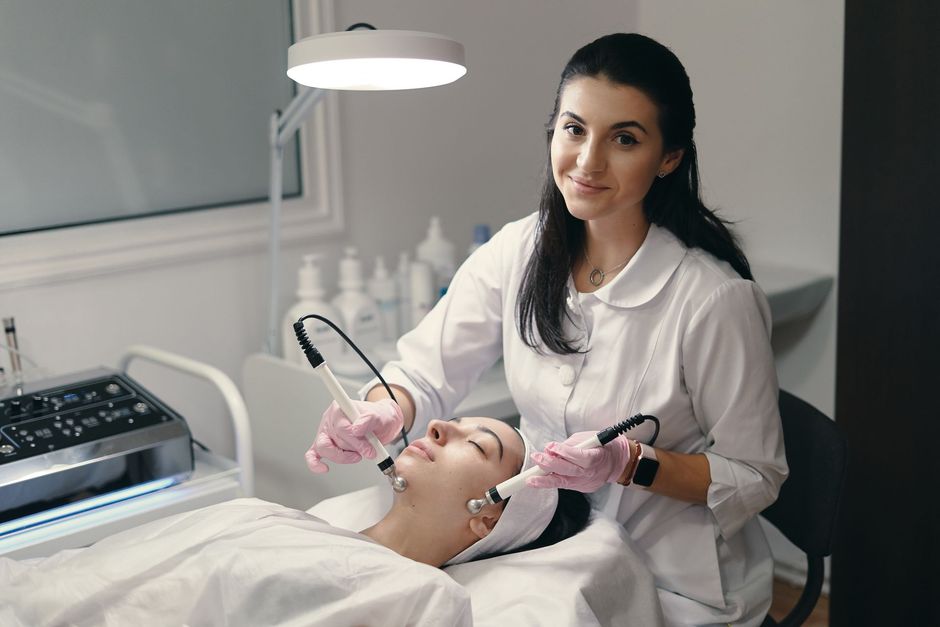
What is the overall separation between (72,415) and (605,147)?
2.75 ft

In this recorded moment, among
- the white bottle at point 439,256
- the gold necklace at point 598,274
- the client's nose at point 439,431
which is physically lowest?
the client's nose at point 439,431

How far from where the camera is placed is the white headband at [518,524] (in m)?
1.23

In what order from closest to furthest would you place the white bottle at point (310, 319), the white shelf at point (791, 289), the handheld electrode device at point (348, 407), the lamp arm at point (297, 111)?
the handheld electrode device at point (348, 407)
the lamp arm at point (297, 111)
the white bottle at point (310, 319)
the white shelf at point (791, 289)

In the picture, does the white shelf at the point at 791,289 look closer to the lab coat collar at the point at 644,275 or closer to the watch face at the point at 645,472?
the lab coat collar at the point at 644,275

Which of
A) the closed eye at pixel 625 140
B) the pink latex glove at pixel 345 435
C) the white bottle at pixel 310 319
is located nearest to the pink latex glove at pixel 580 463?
the pink latex glove at pixel 345 435

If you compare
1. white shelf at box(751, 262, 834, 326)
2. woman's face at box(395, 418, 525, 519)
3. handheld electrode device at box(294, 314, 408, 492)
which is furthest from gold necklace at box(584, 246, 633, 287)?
white shelf at box(751, 262, 834, 326)

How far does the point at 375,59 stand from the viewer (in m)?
1.19

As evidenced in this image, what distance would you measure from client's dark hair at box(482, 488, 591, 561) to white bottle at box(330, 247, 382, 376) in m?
0.64

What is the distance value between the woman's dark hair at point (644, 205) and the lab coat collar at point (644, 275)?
0.03 meters

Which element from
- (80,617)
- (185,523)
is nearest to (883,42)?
(185,523)

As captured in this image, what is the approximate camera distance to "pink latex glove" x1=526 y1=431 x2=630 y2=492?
116cm

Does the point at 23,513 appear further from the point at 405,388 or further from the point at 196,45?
the point at 196,45

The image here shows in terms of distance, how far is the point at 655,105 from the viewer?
1.23 metres

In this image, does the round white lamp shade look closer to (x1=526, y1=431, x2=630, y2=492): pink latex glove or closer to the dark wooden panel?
(x1=526, y1=431, x2=630, y2=492): pink latex glove
